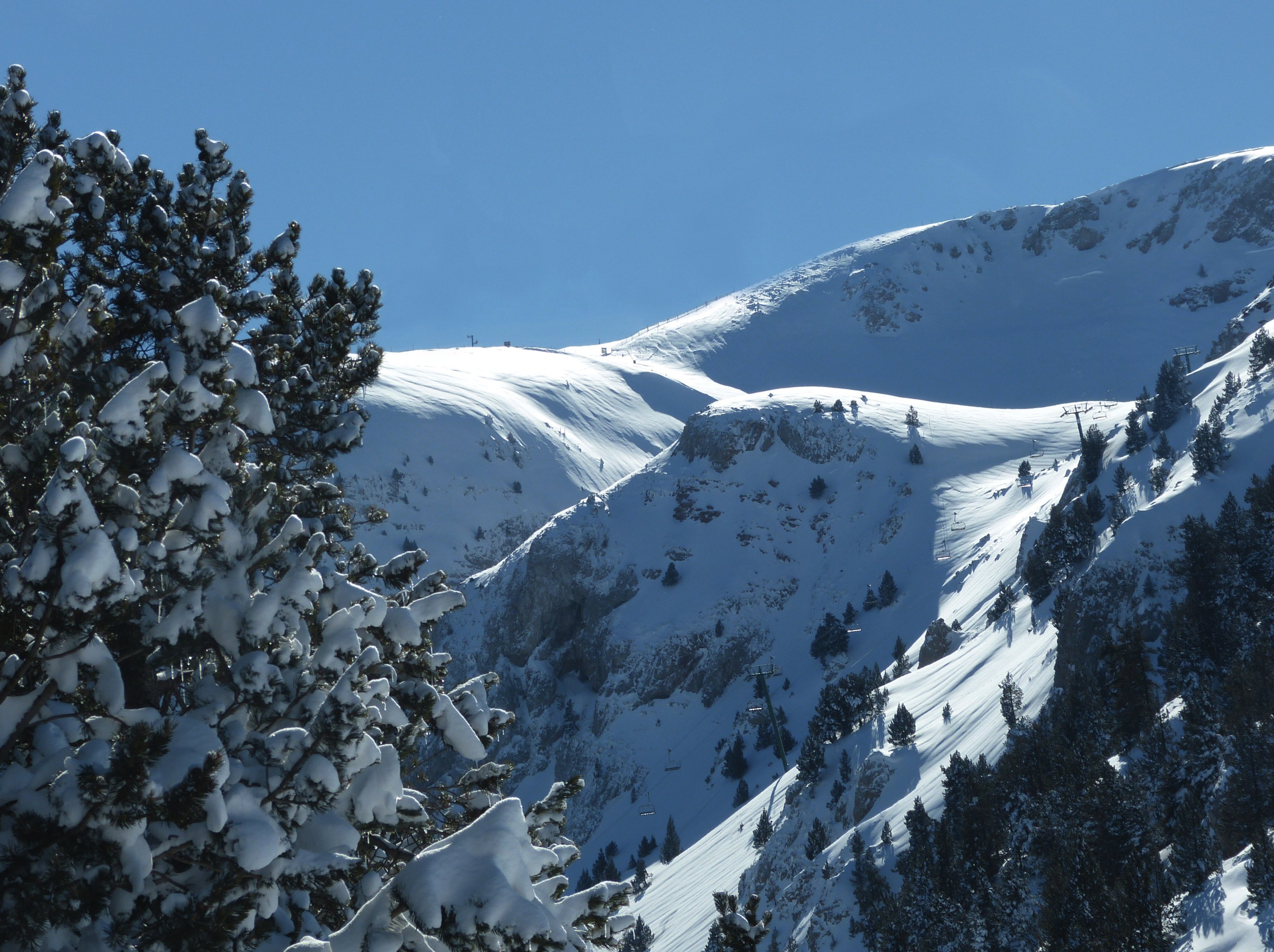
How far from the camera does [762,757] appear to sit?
71250mm

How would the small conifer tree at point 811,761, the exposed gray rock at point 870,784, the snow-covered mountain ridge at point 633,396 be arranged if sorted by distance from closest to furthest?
the exposed gray rock at point 870,784 → the small conifer tree at point 811,761 → the snow-covered mountain ridge at point 633,396

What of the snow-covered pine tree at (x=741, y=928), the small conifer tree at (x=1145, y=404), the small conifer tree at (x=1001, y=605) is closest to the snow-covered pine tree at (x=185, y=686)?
the snow-covered pine tree at (x=741, y=928)

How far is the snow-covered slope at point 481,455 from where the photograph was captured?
143 m

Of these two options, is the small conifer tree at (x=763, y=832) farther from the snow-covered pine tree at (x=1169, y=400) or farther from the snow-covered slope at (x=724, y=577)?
the snow-covered pine tree at (x=1169, y=400)

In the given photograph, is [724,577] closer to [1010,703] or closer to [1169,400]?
[1169,400]

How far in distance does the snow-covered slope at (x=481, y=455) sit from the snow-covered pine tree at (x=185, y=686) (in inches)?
4942

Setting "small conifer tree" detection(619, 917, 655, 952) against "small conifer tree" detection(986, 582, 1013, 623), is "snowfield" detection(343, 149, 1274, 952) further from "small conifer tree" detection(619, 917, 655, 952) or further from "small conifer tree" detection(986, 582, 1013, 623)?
"small conifer tree" detection(986, 582, 1013, 623)

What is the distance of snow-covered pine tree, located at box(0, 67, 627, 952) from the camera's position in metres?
4.66

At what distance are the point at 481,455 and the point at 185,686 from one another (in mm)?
153390

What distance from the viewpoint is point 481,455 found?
519 ft

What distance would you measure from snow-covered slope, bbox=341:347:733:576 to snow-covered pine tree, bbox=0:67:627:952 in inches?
4942

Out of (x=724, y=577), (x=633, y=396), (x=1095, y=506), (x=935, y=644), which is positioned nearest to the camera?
(x=1095, y=506)

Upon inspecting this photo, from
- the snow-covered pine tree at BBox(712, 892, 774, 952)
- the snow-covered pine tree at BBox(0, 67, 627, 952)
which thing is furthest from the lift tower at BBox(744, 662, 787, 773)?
the snow-covered pine tree at BBox(0, 67, 627, 952)

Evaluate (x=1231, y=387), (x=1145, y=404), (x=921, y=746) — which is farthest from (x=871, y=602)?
(x=921, y=746)
